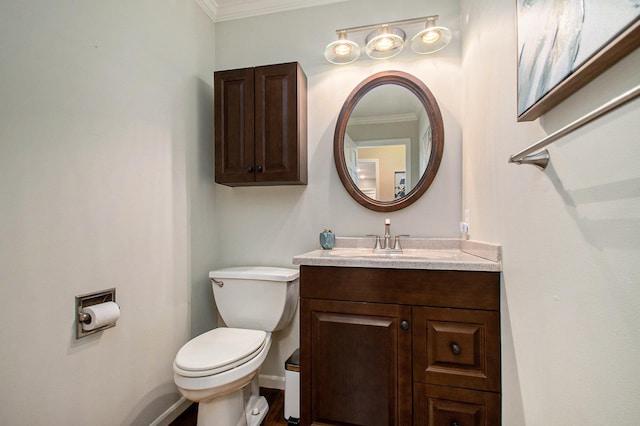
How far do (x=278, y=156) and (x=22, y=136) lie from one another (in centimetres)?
112

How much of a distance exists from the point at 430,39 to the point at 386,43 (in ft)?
0.81

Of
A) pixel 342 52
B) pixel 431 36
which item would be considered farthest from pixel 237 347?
pixel 431 36

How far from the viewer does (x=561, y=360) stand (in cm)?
71

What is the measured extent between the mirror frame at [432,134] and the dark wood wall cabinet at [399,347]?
0.66 m

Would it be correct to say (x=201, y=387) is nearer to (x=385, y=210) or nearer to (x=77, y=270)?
(x=77, y=270)

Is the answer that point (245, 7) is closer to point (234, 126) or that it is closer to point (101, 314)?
point (234, 126)

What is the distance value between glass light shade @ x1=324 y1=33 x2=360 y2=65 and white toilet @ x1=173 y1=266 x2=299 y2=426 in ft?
4.51

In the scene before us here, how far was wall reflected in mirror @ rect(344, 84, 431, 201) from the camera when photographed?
1782mm

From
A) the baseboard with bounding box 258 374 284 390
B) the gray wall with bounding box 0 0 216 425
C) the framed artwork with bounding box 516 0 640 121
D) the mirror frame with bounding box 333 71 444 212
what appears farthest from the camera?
the baseboard with bounding box 258 374 284 390

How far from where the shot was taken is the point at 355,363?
1.25 meters

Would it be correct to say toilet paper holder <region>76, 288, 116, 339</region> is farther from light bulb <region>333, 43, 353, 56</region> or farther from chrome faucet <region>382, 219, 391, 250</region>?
light bulb <region>333, 43, 353, 56</region>

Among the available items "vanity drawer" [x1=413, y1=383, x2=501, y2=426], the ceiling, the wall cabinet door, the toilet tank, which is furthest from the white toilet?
the ceiling

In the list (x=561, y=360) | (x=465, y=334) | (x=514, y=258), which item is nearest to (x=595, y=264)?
(x=561, y=360)

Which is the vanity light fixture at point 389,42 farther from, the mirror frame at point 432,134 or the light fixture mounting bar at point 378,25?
the mirror frame at point 432,134
